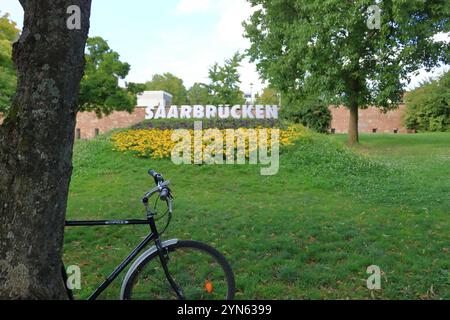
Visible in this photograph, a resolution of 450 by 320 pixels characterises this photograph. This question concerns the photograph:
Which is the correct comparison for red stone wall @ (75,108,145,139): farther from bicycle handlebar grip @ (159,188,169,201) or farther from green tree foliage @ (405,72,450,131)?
bicycle handlebar grip @ (159,188,169,201)

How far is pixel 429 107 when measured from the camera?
3075cm

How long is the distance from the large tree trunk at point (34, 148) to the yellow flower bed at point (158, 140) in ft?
29.9

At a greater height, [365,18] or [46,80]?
[365,18]

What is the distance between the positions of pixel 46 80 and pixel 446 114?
3216cm

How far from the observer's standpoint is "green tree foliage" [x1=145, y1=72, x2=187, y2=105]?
2217 inches

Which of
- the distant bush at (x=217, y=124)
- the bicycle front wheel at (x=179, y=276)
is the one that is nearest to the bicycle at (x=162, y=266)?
the bicycle front wheel at (x=179, y=276)

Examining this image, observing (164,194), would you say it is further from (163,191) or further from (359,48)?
(359,48)

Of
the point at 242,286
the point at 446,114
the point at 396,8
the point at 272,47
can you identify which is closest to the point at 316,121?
the point at 272,47

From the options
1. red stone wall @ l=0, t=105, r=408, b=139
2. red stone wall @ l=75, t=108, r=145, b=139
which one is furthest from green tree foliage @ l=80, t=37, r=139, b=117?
red stone wall @ l=0, t=105, r=408, b=139

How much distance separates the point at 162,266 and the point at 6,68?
1975 centimetres

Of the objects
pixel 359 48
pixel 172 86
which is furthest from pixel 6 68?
pixel 172 86

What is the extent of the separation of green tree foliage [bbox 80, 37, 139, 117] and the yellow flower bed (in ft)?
21.3
